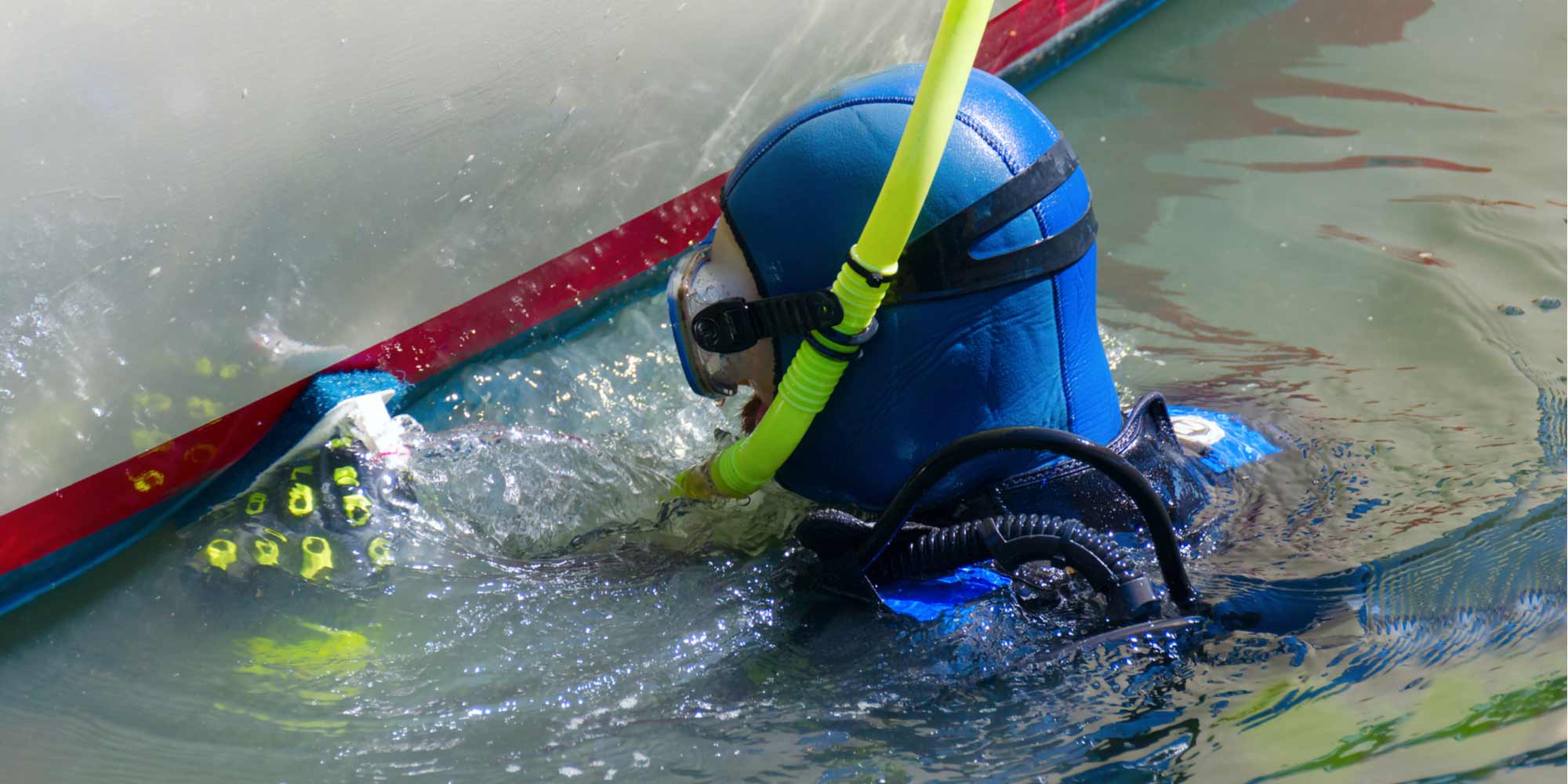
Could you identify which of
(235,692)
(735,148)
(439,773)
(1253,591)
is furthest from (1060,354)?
(735,148)

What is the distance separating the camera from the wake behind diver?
1567 mm

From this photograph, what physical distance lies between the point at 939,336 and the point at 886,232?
206 mm

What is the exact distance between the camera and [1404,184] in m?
3.49

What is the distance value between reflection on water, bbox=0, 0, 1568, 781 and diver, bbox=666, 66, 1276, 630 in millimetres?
167

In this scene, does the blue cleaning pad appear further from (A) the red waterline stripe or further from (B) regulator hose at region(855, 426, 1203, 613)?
(B) regulator hose at region(855, 426, 1203, 613)

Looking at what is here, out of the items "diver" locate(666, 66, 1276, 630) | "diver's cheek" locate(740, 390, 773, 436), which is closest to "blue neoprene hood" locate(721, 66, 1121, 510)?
"diver" locate(666, 66, 1276, 630)

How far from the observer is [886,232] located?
1484 millimetres

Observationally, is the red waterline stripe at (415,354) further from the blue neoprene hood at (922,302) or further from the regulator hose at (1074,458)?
the regulator hose at (1074,458)

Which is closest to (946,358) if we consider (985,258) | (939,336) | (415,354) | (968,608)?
(939,336)

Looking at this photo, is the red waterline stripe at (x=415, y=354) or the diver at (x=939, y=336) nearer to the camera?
the diver at (x=939, y=336)

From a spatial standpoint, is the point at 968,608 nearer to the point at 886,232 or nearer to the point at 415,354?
the point at 886,232

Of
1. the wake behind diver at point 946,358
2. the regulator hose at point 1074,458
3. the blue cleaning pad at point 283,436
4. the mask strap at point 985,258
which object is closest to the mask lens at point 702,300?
the wake behind diver at point 946,358

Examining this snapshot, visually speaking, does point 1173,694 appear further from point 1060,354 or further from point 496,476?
point 496,476

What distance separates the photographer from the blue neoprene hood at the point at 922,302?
1590 millimetres
